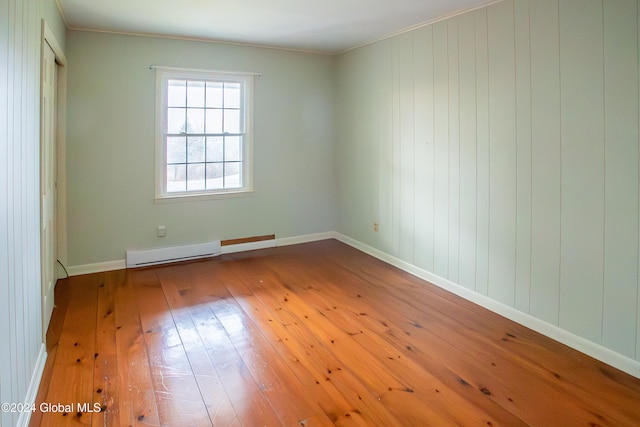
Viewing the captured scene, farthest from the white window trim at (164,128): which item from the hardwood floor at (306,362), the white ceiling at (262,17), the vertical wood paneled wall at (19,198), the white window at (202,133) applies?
the vertical wood paneled wall at (19,198)

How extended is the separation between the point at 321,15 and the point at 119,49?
2.14 meters

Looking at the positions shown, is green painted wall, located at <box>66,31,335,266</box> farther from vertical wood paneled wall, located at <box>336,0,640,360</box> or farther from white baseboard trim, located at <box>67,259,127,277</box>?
vertical wood paneled wall, located at <box>336,0,640,360</box>

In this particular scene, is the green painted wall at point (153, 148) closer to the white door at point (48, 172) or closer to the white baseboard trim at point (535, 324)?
the white door at point (48, 172)

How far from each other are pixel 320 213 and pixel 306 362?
3.17m

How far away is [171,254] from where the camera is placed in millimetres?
4738

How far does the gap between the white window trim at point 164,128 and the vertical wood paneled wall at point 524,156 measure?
1.54m

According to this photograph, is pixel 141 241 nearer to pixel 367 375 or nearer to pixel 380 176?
pixel 380 176

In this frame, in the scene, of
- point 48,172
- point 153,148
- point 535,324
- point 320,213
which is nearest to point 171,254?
point 153,148

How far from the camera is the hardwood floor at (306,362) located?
2.15 m

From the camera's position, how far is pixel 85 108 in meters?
4.21

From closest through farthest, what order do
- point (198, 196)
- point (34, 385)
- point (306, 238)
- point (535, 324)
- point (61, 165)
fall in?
1. point (34, 385)
2. point (535, 324)
3. point (61, 165)
4. point (198, 196)
5. point (306, 238)

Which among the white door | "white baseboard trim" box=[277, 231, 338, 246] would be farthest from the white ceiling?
"white baseboard trim" box=[277, 231, 338, 246]

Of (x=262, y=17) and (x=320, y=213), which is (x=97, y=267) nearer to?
(x=320, y=213)

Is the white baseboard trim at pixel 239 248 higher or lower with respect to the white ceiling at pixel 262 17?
lower
